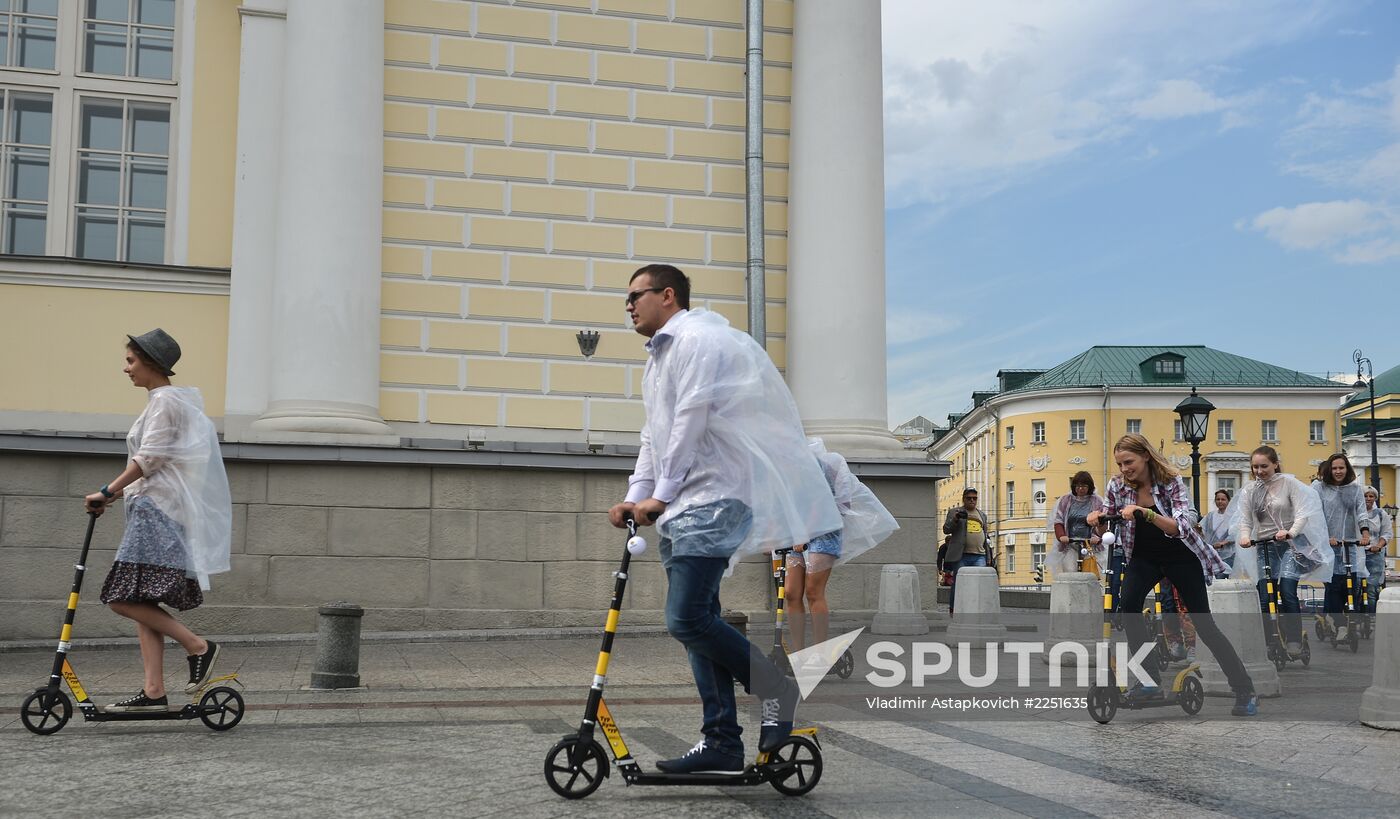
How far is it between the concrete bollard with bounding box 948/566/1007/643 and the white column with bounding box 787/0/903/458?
217 cm

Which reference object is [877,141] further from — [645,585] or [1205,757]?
[1205,757]

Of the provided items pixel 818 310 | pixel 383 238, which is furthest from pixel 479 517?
pixel 818 310

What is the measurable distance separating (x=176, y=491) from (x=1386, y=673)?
6.69m

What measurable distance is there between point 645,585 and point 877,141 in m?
5.80

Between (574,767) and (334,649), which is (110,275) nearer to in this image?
(334,649)

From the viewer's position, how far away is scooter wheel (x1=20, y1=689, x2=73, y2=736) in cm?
735

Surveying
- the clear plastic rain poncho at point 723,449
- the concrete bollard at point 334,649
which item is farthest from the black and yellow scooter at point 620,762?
the concrete bollard at point 334,649

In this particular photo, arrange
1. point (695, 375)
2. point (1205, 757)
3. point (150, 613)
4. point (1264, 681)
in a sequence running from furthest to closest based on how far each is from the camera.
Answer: point (1264, 681) → point (150, 613) → point (1205, 757) → point (695, 375)

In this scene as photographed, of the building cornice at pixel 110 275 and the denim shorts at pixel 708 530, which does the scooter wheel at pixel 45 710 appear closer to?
the denim shorts at pixel 708 530

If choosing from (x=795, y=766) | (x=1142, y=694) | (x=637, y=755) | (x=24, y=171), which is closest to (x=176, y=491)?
(x=637, y=755)

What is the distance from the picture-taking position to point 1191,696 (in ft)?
27.9

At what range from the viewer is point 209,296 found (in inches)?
619

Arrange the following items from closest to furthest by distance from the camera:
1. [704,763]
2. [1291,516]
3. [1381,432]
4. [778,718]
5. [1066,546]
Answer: [704,763] → [778,718] → [1291,516] → [1066,546] → [1381,432]

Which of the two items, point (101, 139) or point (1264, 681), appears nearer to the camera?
point (1264, 681)
